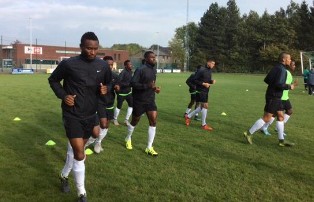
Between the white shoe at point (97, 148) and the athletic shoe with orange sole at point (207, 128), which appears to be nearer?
the white shoe at point (97, 148)

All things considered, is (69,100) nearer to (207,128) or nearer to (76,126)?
(76,126)

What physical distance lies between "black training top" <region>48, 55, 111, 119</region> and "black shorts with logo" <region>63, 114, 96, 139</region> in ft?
0.18

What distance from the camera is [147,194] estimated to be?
528cm

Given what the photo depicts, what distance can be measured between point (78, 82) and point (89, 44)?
54cm

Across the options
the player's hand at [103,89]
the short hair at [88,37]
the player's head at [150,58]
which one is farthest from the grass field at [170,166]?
the short hair at [88,37]

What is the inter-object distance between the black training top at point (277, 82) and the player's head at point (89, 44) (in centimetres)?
501

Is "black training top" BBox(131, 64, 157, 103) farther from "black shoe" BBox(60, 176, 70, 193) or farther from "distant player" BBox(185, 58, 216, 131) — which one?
"distant player" BBox(185, 58, 216, 131)

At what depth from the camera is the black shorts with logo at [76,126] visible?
489 cm

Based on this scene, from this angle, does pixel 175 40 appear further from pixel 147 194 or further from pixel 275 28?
pixel 147 194

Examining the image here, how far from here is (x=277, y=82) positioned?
8320mm

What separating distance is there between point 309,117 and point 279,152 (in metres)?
6.36

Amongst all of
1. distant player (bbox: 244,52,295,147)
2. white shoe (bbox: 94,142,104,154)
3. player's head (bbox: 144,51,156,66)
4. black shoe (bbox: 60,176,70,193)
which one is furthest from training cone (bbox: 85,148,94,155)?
distant player (bbox: 244,52,295,147)

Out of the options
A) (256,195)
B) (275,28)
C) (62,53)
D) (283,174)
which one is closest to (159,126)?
(283,174)

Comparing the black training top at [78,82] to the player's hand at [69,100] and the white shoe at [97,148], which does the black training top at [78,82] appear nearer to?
the player's hand at [69,100]
